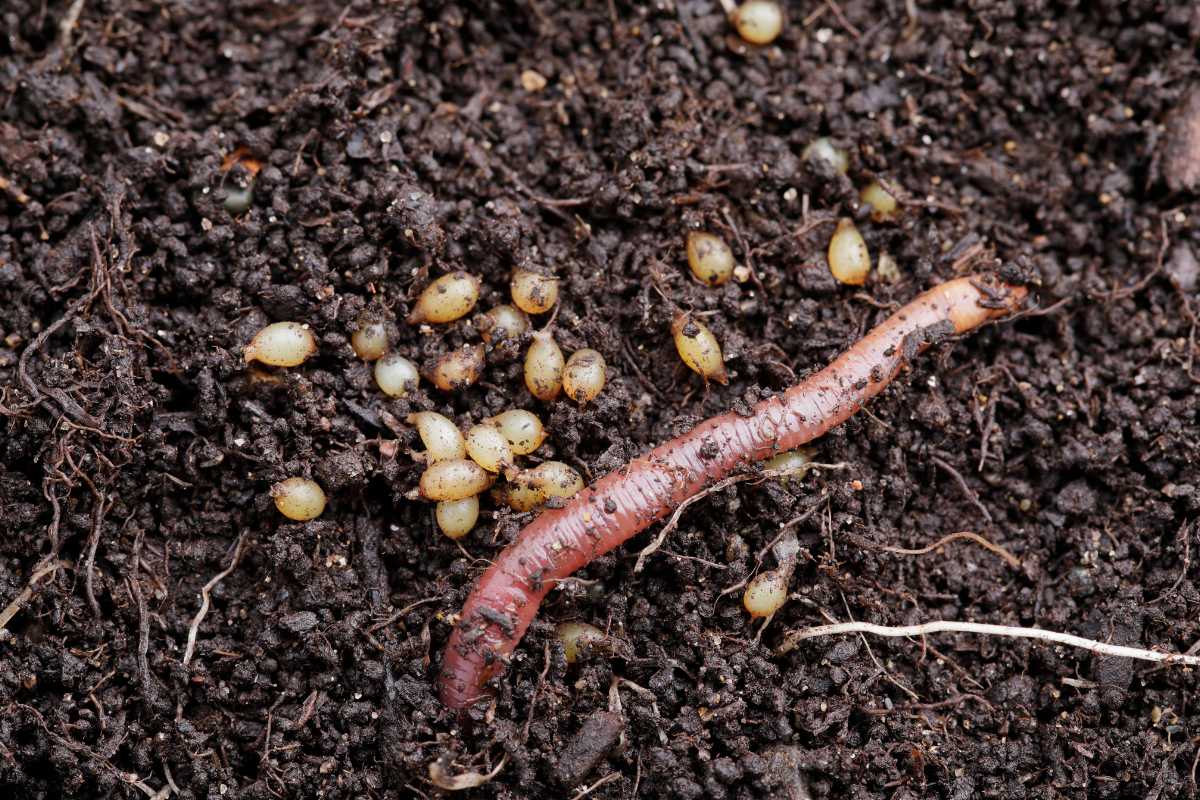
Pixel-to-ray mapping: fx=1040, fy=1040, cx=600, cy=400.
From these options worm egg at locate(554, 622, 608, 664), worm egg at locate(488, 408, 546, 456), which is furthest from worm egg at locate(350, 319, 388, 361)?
worm egg at locate(554, 622, 608, 664)

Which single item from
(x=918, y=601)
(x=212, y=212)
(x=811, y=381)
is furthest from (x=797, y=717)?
(x=212, y=212)

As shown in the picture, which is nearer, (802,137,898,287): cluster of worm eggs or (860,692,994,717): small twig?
(860,692,994,717): small twig

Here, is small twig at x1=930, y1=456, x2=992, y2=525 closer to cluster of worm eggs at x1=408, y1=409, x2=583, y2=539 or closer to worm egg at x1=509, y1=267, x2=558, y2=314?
cluster of worm eggs at x1=408, y1=409, x2=583, y2=539

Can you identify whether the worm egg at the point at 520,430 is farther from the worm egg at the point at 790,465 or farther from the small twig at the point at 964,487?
the small twig at the point at 964,487

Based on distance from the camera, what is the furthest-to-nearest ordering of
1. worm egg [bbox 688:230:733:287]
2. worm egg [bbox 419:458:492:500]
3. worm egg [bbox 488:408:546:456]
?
1. worm egg [bbox 688:230:733:287]
2. worm egg [bbox 488:408:546:456]
3. worm egg [bbox 419:458:492:500]

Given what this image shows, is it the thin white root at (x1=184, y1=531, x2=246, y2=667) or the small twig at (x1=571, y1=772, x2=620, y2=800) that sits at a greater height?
the thin white root at (x1=184, y1=531, x2=246, y2=667)

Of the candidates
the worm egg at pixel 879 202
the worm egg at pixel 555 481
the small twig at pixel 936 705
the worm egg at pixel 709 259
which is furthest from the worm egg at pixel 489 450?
the worm egg at pixel 879 202
